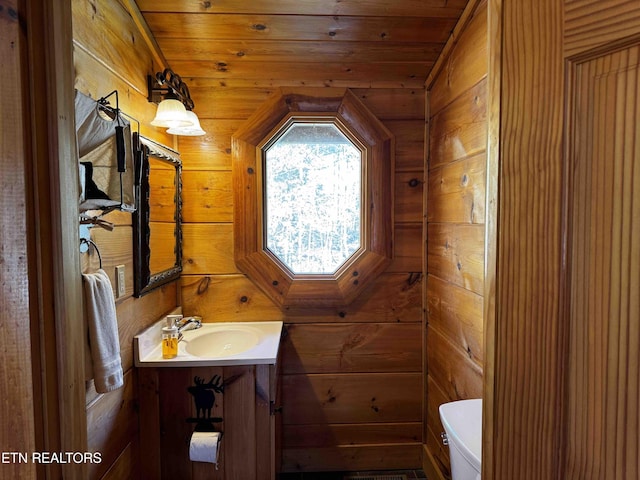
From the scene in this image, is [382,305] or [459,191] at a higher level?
[459,191]

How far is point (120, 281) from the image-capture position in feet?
4.22

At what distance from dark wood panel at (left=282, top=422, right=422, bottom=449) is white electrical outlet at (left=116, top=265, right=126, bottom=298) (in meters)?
1.26

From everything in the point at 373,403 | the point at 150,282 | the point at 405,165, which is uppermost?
the point at 405,165

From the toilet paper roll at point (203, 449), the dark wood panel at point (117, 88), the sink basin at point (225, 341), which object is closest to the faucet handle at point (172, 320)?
the sink basin at point (225, 341)

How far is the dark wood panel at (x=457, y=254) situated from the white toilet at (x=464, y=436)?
46 cm

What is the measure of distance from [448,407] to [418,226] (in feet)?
3.46

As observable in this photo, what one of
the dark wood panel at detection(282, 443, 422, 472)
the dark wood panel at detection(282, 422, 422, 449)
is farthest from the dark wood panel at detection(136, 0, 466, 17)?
the dark wood panel at detection(282, 443, 422, 472)

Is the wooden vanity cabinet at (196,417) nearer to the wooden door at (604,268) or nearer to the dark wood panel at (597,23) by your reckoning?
the wooden door at (604,268)

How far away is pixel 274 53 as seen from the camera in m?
1.68

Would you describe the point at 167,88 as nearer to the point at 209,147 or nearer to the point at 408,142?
the point at 209,147

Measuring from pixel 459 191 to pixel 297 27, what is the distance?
1.07 m

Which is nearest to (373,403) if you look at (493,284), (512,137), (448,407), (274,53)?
(448,407)

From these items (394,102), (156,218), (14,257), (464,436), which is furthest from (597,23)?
(156,218)

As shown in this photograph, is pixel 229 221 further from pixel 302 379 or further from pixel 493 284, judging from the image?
pixel 493 284
